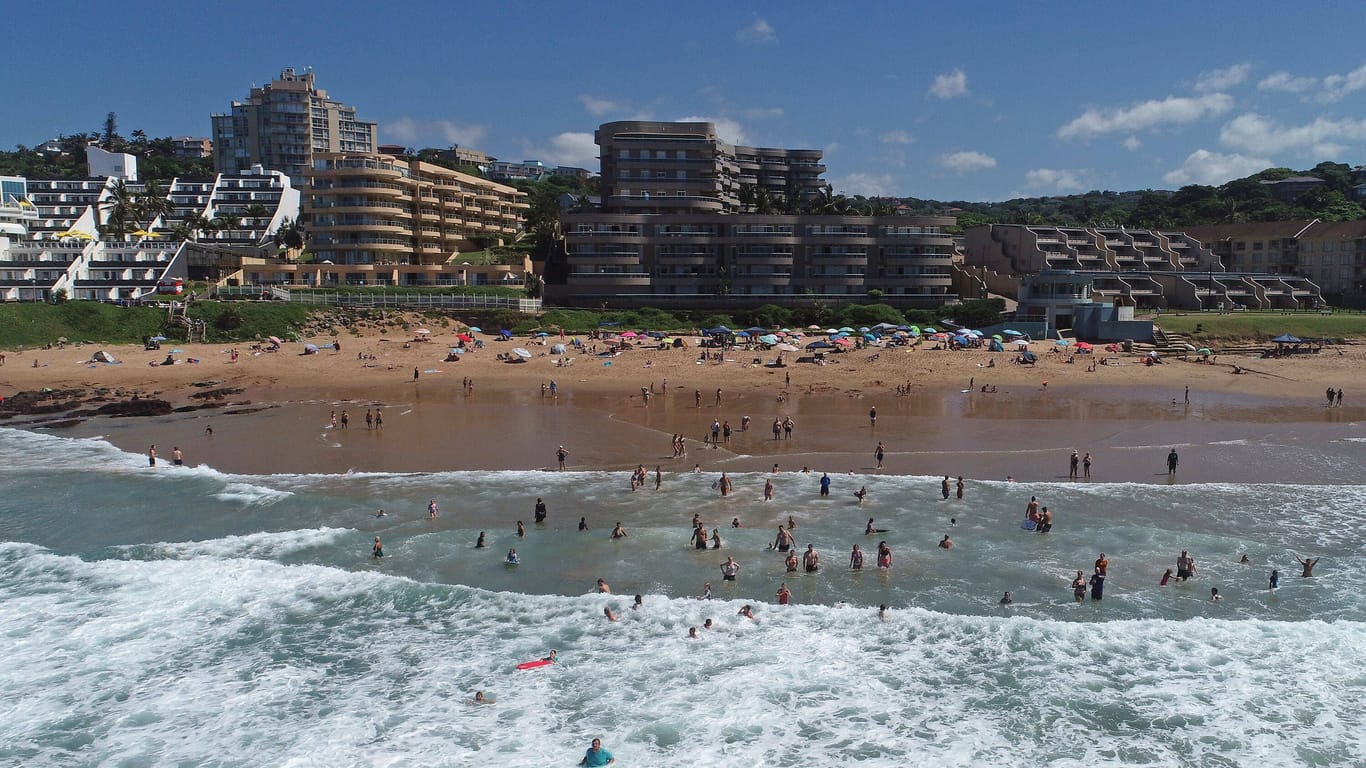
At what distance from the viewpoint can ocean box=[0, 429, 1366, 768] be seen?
16344 millimetres

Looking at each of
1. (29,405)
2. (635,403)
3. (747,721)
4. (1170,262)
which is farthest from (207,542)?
Answer: (1170,262)

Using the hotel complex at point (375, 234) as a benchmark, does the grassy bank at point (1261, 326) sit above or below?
below

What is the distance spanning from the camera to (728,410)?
42.6 meters

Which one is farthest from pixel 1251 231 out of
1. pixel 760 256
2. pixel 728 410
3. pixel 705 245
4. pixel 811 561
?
pixel 811 561

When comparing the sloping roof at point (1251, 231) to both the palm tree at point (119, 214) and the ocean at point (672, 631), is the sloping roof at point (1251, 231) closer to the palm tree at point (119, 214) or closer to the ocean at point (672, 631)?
the ocean at point (672, 631)

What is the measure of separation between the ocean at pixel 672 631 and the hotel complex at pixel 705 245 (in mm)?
47908

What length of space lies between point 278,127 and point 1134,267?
433 feet

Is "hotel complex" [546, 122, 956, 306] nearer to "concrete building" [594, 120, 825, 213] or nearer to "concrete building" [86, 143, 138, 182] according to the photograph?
"concrete building" [594, 120, 825, 213]

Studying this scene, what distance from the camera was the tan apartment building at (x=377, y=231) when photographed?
7394 centimetres

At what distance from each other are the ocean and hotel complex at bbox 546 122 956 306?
4791cm

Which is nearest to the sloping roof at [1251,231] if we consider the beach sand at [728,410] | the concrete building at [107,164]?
the beach sand at [728,410]

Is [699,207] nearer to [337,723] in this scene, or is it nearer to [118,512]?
[118,512]

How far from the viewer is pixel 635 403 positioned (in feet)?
146

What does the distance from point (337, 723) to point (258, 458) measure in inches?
789
